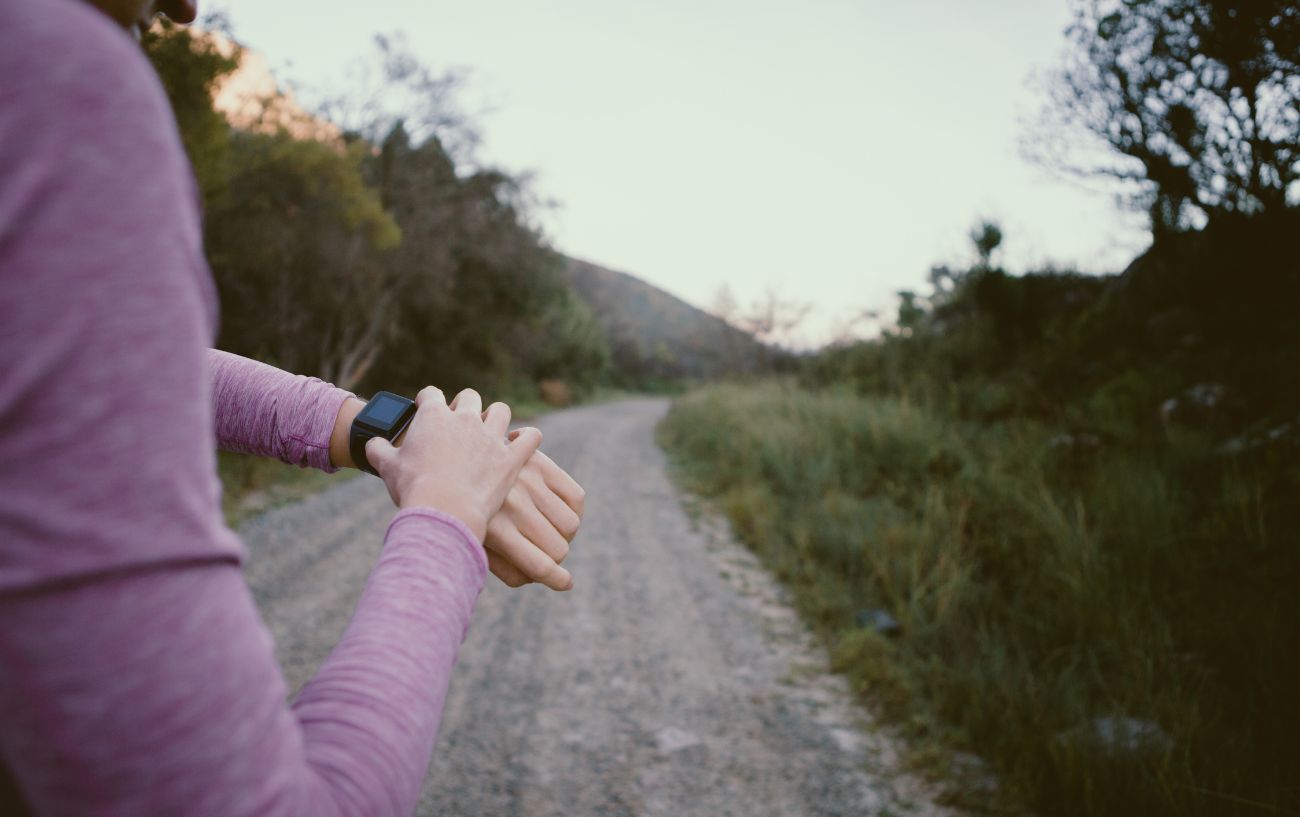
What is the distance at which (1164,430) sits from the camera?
5582mm

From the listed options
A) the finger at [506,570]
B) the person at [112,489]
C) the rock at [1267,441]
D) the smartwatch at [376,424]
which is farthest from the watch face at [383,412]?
the rock at [1267,441]

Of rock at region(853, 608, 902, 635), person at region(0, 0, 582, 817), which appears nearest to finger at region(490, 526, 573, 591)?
person at region(0, 0, 582, 817)

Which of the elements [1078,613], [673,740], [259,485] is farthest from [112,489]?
[259,485]

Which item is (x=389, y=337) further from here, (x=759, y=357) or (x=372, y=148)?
(x=759, y=357)

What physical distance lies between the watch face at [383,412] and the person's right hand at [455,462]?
0.07 metres

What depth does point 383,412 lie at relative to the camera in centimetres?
102

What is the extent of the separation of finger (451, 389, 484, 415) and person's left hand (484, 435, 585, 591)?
12 cm

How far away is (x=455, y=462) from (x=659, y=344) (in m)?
61.4

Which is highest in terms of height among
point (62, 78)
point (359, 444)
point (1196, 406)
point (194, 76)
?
point (194, 76)

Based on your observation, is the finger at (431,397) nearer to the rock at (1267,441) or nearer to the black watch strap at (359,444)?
the black watch strap at (359,444)

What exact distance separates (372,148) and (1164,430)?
1704 centimetres

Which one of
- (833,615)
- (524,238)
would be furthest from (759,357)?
(833,615)

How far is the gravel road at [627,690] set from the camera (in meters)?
2.85

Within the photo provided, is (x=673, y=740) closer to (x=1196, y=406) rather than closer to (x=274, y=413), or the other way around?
(x=274, y=413)
